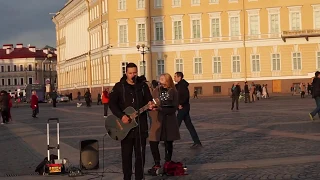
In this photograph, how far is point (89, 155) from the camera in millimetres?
15312

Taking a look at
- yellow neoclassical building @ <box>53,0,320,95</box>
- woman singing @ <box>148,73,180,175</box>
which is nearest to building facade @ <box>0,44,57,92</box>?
yellow neoclassical building @ <box>53,0,320,95</box>

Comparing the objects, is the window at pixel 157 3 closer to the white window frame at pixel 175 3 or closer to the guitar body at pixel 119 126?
the white window frame at pixel 175 3

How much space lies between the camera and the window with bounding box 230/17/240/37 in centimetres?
8288

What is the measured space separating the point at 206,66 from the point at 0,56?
11829 cm

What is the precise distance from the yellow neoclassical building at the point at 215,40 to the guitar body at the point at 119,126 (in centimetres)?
6535

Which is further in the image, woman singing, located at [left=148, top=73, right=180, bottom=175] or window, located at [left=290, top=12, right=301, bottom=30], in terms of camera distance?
window, located at [left=290, top=12, right=301, bottom=30]

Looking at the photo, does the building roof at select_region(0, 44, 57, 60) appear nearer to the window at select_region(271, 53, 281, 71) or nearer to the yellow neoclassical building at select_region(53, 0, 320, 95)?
the yellow neoclassical building at select_region(53, 0, 320, 95)

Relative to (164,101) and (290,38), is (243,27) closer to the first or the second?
(290,38)

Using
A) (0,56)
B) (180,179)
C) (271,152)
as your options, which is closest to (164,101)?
(180,179)

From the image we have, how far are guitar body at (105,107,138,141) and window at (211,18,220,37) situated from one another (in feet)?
238

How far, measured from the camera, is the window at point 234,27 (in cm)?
8288

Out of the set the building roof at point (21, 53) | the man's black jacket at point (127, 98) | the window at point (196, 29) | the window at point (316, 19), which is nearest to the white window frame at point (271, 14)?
the window at point (316, 19)

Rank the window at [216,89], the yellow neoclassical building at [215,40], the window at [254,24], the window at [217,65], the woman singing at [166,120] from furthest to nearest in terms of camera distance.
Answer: the window at [216,89] < the window at [217,65] < the window at [254,24] < the yellow neoclassical building at [215,40] < the woman singing at [166,120]

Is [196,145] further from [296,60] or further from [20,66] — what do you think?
[20,66]
